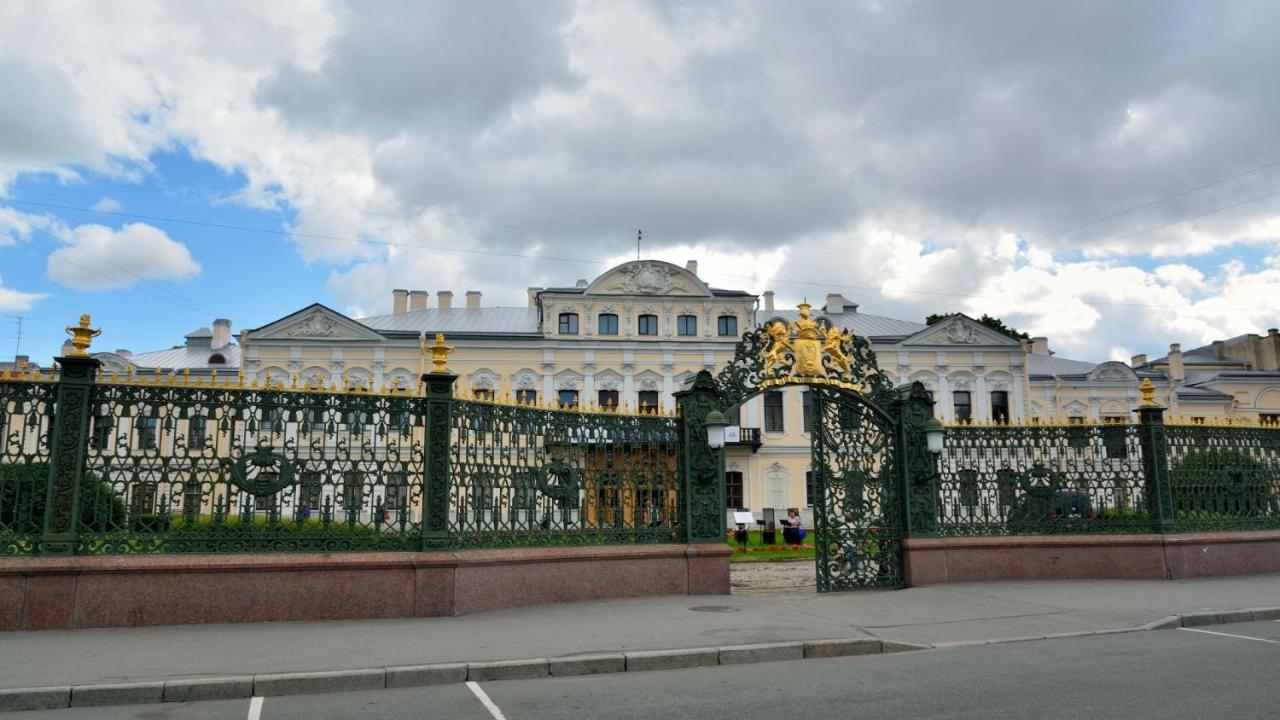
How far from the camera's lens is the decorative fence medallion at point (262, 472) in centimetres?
983

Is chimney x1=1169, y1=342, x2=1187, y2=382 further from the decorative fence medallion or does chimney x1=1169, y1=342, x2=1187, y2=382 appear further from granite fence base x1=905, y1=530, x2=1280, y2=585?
the decorative fence medallion

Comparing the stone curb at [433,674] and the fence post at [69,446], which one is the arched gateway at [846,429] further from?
the fence post at [69,446]

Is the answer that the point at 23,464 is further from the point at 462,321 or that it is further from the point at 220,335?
the point at 220,335

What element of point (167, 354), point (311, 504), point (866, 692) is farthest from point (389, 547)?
point (167, 354)

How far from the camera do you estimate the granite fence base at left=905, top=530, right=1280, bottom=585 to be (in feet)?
43.7

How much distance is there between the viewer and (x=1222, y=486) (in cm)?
1490

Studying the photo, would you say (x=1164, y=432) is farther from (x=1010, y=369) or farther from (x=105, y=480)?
(x=1010, y=369)

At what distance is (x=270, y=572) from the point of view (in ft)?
31.5

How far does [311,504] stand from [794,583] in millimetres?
8750

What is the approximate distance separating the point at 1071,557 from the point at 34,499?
565 inches

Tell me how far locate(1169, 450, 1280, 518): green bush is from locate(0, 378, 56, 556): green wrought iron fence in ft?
52.6

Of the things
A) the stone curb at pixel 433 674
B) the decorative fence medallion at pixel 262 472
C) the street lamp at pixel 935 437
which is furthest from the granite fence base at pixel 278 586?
the street lamp at pixel 935 437

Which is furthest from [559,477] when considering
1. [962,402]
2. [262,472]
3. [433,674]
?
[962,402]

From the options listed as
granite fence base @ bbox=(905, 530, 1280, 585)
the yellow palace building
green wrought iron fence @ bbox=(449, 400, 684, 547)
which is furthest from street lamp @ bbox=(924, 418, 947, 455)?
the yellow palace building
